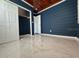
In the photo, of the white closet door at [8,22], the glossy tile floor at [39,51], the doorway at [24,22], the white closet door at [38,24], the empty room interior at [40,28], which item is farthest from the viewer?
the white closet door at [38,24]

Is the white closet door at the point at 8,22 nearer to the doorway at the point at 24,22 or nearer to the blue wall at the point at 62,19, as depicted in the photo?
the doorway at the point at 24,22

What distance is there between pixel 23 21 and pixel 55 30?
293 cm

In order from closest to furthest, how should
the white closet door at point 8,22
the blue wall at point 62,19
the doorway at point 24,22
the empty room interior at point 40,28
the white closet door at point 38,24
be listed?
the empty room interior at point 40,28 → the white closet door at point 8,22 → the blue wall at point 62,19 → the doorway at point 24,22 → the white closet door at point 38,24

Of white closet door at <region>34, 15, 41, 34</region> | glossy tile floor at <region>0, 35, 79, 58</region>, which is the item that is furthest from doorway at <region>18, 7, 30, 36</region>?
glossy tile floor at <region>0, 35, 79, 58</region>

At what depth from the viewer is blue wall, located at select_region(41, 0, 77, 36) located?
6.87m

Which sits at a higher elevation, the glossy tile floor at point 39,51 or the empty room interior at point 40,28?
the empty room interior at point 40,28

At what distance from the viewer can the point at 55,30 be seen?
28.7ft

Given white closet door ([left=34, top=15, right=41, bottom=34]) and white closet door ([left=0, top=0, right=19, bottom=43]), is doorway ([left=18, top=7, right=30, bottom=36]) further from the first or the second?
white closet door ([left=0, top=0, right=19, bottom=43])

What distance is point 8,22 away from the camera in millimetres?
5023

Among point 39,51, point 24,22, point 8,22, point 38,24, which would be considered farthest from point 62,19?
point 39,51

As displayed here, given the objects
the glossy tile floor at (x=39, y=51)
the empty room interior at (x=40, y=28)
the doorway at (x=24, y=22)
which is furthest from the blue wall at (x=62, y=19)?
the glossy tile floor at (x=39, y=51)

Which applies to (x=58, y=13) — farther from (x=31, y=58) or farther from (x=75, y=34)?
(x=31, y=58)

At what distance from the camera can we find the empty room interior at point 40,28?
3561 millimetres

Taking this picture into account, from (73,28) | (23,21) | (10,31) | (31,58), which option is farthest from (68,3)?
(31,58)
